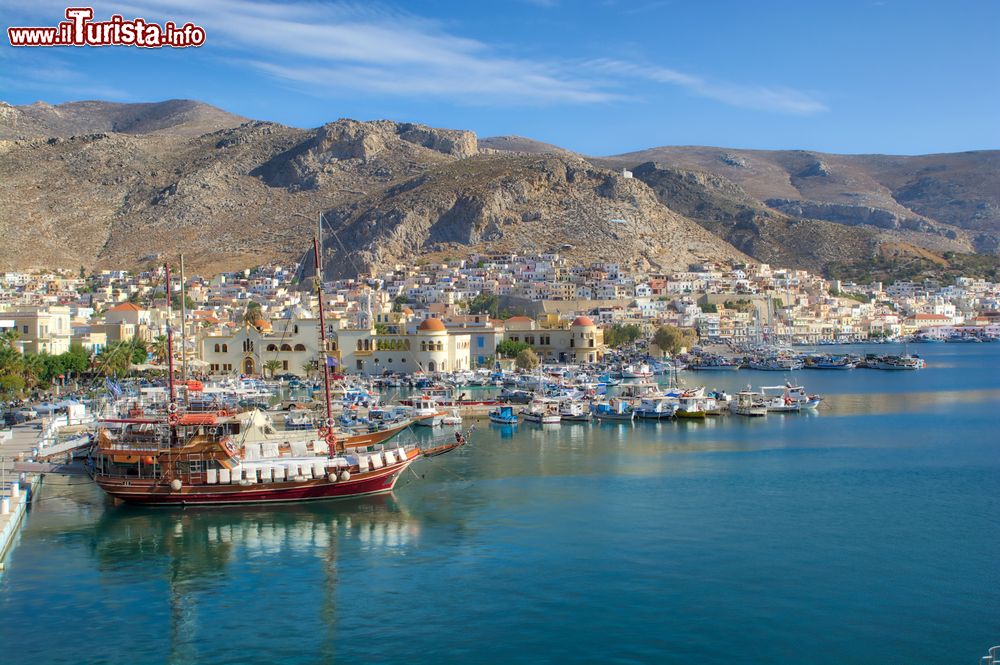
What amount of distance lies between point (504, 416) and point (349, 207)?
9838 centimetres

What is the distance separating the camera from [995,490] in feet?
93.1

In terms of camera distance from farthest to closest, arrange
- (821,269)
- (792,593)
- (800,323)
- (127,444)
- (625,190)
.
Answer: (821,269), (625,190), (800,323), (127,444), (792,593)

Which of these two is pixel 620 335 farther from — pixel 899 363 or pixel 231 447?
pixel 231 447

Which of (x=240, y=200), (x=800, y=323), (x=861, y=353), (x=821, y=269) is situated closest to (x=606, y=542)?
(x=861, y=353)

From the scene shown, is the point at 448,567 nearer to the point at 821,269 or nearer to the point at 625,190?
the point at 625,190

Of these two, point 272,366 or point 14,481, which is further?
point 272,366

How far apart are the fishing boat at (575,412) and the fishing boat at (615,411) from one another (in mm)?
441

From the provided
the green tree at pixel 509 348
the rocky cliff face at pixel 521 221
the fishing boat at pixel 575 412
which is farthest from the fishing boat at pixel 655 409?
the rocky cliff face at pixel 521 221

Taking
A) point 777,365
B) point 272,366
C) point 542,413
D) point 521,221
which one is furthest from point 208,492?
point 521,221

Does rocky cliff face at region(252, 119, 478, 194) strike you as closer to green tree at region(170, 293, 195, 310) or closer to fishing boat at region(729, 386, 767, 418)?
green tree at region(170, 293, 195, 310)

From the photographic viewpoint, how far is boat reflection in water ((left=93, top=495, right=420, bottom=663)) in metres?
18.4

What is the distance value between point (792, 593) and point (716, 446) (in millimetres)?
16935

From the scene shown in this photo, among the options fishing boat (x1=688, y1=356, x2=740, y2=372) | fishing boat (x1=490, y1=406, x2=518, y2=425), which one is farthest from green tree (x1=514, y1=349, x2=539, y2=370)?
fishing boat (x1=490, y1=406, x2=518, y2=425)

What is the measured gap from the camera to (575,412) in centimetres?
4281
